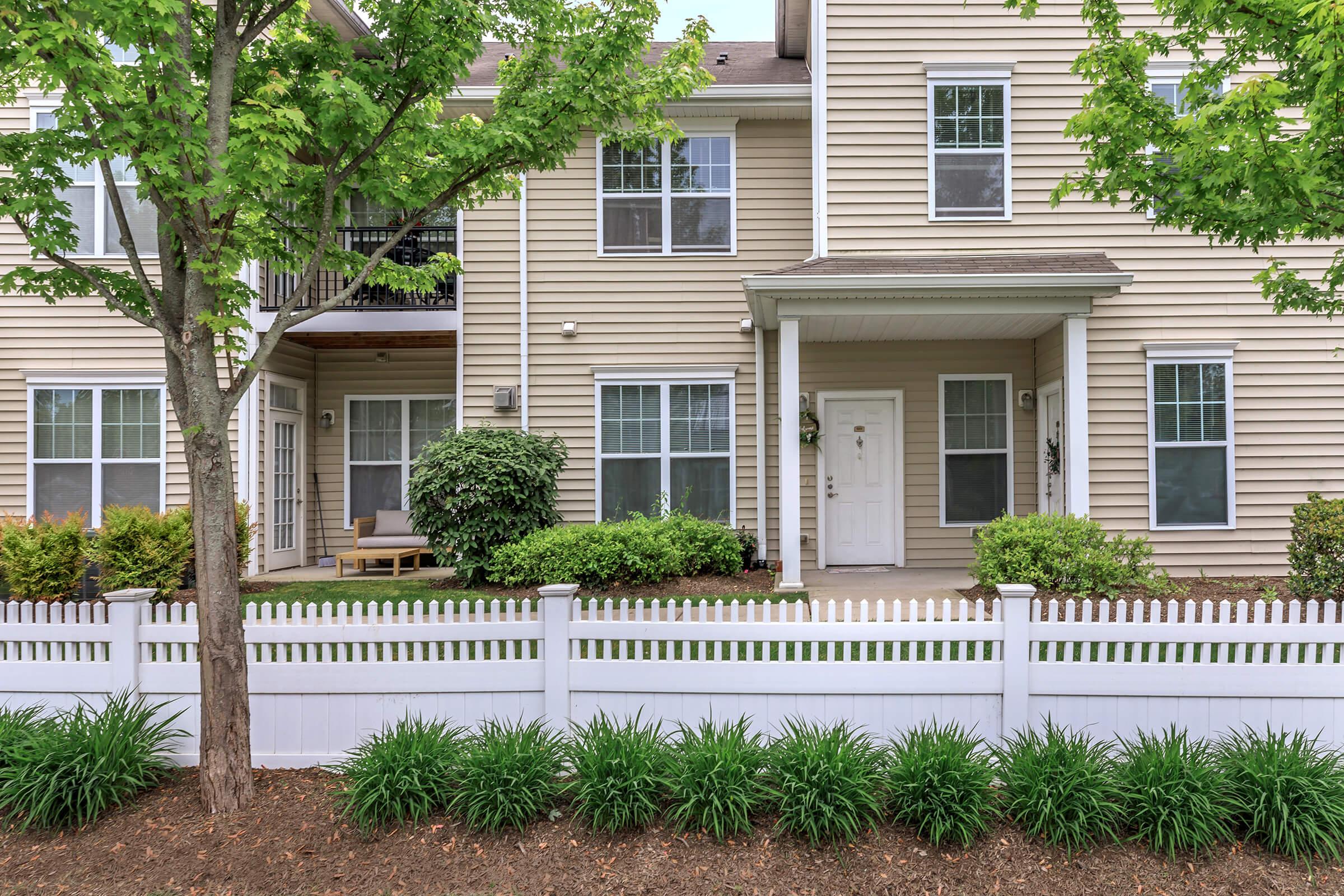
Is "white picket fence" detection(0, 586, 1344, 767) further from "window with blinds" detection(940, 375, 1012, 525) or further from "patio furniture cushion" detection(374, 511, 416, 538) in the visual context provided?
"patio furniture cushion" detection(374, 511, 416, 538)

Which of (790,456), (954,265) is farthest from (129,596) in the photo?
(954,265)

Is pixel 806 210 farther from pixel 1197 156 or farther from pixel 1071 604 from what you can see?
pixel 1071 604

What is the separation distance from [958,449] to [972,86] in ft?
13.9

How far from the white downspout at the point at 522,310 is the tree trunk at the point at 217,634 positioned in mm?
5859

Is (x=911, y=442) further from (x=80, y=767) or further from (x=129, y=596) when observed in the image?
(x=80, y=767)

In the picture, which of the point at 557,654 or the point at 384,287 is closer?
the point at 557,654

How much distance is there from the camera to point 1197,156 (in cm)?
439

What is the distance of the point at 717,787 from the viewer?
3.41 metres

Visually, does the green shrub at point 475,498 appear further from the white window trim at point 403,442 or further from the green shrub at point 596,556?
the white window trim at point 403,442

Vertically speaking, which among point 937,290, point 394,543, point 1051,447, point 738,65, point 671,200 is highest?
point 738,65

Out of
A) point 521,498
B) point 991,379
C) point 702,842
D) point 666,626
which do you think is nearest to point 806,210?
point 991,379

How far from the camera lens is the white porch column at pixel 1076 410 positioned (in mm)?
7988

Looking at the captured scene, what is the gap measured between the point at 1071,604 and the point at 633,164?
25.1 feet

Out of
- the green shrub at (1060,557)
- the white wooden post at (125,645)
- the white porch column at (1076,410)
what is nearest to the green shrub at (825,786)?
the white wooden post at (125,645)
